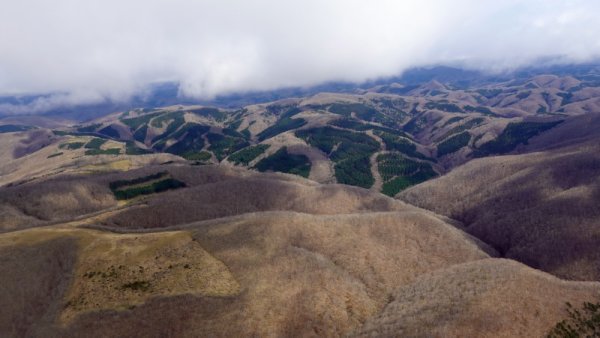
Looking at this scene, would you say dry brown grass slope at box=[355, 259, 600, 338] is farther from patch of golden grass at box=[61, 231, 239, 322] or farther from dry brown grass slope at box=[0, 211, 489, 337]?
patch of golden grass at box=[61, 231, 239, 322]

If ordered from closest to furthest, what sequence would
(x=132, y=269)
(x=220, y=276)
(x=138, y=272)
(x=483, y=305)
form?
1. (x=483, y=305)
2. (x=138, y=272)
3. (x=132, y=269)
4. (x=220, y=276)

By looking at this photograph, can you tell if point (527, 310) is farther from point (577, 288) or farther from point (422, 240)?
point (422, 240)

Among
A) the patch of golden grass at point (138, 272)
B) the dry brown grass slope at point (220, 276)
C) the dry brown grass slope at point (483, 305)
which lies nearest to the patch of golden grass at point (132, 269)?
the patch of golden grass at point (138, 272)

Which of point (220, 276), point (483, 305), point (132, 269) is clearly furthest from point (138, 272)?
point (483, 305)

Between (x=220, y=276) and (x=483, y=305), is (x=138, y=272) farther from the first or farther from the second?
(x=483, y=305)

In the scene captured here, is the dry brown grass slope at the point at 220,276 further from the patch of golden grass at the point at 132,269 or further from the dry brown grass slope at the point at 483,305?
the dry brown grass slope at the point at 483,305

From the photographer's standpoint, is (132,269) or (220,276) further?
(220,276)

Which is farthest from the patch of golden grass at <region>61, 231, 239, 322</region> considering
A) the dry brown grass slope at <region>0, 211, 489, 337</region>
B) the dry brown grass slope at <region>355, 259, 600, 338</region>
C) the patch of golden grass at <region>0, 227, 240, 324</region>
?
the dry brown grass slope at <region>355, 259, 600, 338</region>
